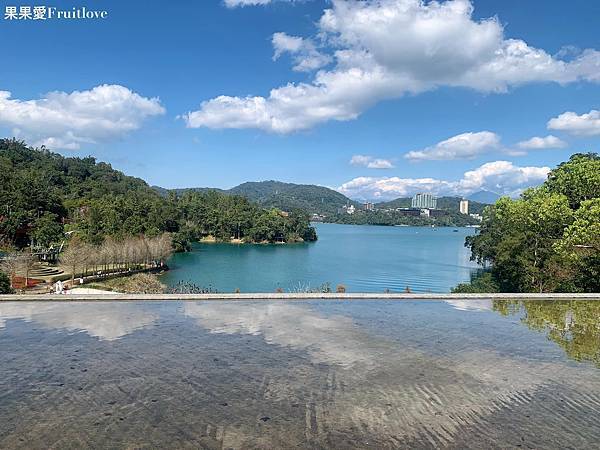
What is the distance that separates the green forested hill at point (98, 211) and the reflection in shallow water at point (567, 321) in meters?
34.3

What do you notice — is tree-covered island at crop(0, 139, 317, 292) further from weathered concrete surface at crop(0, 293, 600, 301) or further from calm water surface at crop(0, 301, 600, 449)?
calm water surface at crop(0, 301, 600, 449)

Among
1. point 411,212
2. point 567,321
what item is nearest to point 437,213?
point 411,212

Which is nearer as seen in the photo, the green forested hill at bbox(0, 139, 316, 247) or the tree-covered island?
the tree-covered island

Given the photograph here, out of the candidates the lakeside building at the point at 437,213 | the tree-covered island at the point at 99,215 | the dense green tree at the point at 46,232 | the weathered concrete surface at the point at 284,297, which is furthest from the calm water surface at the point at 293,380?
the lakeside building at the point at 437,213

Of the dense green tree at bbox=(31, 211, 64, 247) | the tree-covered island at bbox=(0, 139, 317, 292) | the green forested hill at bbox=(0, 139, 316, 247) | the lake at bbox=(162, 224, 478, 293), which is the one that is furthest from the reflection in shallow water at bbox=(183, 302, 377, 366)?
the green forested hill at bbox=(0, 139, 316, 247)

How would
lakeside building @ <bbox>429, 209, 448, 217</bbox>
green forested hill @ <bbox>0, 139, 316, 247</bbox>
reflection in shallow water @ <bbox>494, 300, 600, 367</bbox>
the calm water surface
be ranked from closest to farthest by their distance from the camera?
the calm water surface → reflection in shallow water @ <bbox>494, 300, 600, 367</bbox> → green forested hill @ <bbox>0, 139, 316, 247</bbox> → lakeside building @ <bbox>429, 209, 448, 217</bbox>

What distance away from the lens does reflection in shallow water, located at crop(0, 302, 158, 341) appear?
792 centimetres

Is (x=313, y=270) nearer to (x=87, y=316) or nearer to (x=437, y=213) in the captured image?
(x=87, y=316)

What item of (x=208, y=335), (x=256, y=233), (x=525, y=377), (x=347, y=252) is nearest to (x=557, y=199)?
(x=525, y=377)

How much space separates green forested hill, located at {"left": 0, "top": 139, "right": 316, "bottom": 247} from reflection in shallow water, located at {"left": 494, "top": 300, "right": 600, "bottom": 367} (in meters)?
34.3

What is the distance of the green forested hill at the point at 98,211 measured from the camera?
39.1 metres

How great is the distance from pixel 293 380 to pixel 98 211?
A: 4352 cm

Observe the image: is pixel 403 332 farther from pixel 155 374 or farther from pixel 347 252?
pixel 347 252

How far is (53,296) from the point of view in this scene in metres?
10.8
